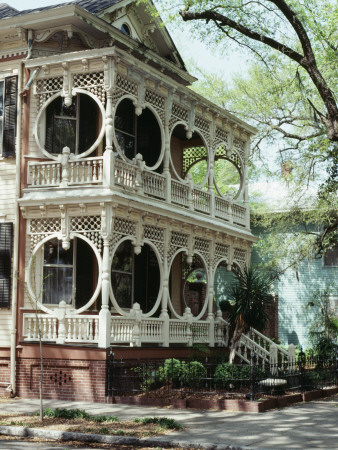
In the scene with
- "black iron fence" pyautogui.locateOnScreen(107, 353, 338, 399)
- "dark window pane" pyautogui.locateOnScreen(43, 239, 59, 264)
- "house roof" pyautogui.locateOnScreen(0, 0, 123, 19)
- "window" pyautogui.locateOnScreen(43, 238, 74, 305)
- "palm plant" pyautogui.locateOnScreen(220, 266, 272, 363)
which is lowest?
"black iron fence" pyautogui.locateOnScreen(107, 353, 338, 399)

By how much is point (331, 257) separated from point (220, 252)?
1129 centimetres

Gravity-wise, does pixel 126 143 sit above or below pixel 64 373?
above

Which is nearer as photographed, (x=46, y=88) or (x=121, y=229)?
(x=121, y=229)

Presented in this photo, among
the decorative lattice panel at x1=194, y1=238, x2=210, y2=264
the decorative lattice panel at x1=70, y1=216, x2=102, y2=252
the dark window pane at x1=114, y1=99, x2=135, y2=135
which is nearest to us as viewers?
the decorative lattice panel at x1=70, y1=216, x2=102, y2=252

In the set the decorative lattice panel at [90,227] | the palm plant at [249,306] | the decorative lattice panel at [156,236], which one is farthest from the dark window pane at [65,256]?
the palm plant at [249,306]

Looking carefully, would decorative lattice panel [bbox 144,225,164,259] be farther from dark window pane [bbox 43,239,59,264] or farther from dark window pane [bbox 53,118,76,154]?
dark window pane [bbox 53,118,76,154]

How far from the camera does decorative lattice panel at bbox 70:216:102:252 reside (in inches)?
681

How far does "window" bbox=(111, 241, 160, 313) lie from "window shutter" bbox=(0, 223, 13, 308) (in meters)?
3.03

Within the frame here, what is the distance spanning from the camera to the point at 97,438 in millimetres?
11516

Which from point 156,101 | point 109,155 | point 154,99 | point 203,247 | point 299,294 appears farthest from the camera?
point 299,294

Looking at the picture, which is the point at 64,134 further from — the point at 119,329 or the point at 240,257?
the point at 240,257

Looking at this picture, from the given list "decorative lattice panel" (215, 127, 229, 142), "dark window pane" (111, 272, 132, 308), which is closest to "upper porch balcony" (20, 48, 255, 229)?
"decorative lattice panel" (215, 127, 229, 142)

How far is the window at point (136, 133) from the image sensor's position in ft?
68.2

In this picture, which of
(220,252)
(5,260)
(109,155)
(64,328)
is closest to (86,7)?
(109,155)
